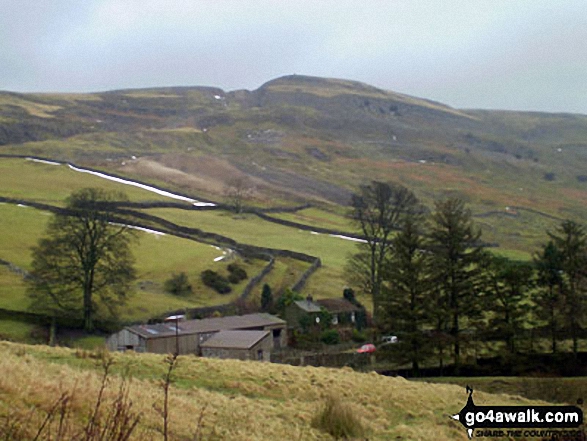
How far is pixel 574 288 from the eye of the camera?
35.6 meters

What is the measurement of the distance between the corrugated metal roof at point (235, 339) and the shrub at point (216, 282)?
1261 centimetres

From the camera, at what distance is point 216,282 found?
56375 millimetres

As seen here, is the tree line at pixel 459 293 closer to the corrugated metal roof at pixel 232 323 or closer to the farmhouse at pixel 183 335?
the farmhouse at pixel 183 335

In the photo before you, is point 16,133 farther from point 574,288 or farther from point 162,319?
point 574,288

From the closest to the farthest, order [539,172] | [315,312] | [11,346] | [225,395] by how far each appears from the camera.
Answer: [225,395]
[11,346]
[315,312]
[539,172]

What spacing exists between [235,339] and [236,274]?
1781cm

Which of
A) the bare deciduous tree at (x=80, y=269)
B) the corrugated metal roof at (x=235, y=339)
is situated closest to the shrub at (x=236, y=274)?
the bare deciduous tree at (x=80, y=269)

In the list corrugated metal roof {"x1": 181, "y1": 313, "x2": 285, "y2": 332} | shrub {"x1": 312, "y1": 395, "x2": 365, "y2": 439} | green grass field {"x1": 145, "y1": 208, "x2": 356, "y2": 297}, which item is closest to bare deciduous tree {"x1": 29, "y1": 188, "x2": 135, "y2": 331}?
corrugated metal roof {"x1": 181, "y1": 313, "x2": 285, "y2": 332}

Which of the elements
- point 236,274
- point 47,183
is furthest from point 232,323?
point 47,183

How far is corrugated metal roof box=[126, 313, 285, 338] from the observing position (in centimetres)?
4156

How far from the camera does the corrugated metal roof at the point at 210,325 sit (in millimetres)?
41562

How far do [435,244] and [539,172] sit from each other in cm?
17411

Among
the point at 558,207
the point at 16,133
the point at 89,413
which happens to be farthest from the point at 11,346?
the point at 16,133

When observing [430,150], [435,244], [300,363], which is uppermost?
[430,150]
